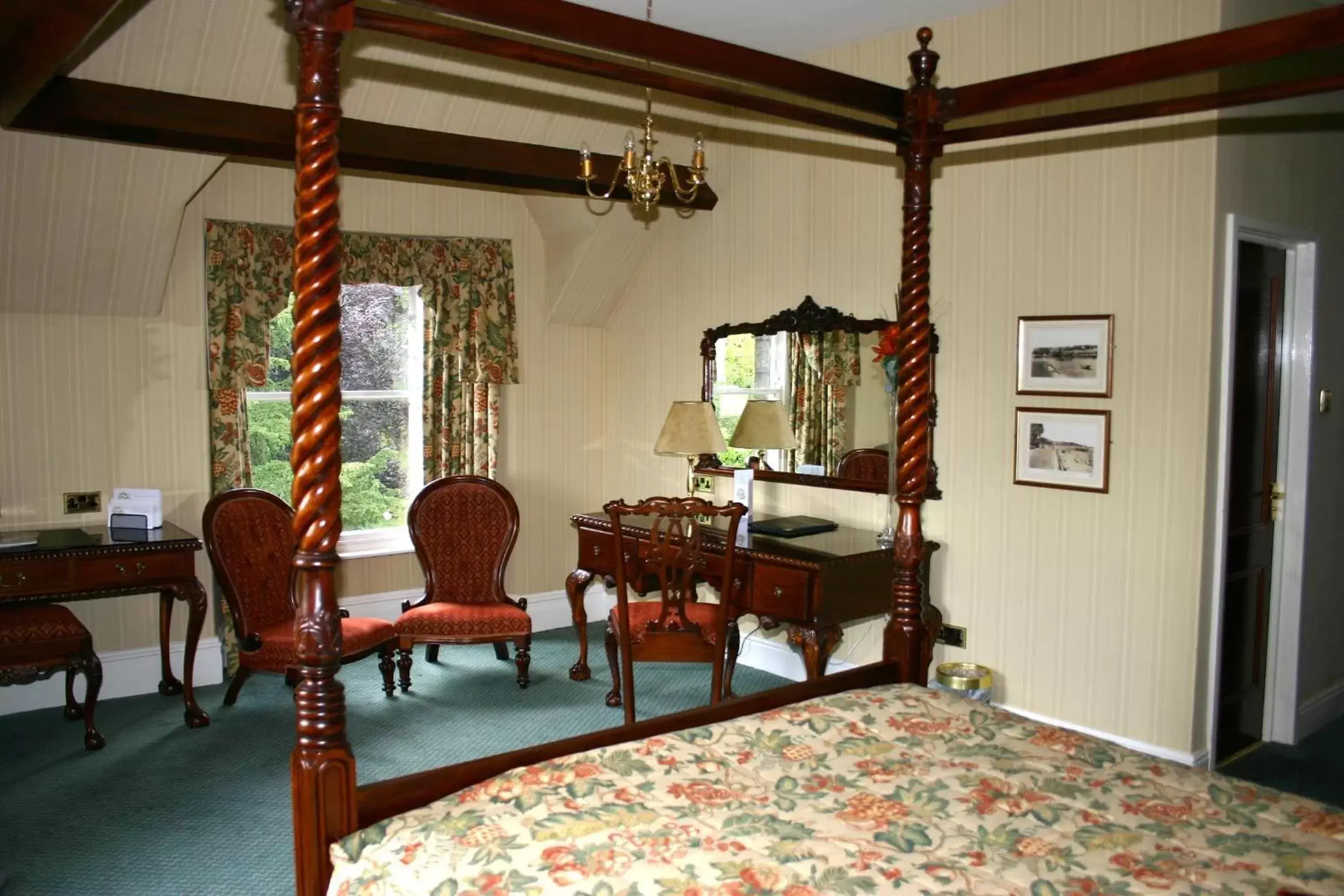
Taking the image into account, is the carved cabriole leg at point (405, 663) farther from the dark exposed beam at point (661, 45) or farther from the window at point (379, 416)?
the dark exposed beam at point (661, 45)

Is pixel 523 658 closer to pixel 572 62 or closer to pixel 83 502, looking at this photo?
pixel 83 502

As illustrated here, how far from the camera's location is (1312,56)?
4074mm

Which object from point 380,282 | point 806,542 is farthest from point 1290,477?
point 380,282

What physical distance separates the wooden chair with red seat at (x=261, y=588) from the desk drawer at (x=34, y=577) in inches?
21.8

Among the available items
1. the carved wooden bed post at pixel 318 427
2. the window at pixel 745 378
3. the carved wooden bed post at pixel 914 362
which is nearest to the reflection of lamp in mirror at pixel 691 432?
the window at pixel 745 378

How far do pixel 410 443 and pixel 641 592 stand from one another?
1.71 meters

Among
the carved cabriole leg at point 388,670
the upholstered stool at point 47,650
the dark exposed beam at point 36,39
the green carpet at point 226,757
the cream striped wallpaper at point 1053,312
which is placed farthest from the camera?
the carved cabriole leg at point 388,670

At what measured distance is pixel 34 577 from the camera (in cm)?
394

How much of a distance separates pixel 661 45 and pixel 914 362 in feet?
3.52

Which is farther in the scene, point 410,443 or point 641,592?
point 410,443

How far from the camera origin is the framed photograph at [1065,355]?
373 centimetres

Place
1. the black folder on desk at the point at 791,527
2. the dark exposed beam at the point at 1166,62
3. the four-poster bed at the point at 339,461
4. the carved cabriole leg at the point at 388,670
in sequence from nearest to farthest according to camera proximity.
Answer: the four-poster bed at the point at 339,461
the dark exposed beam at the point at 1166,62
the black folder on desk at the point at 791,527
the carved cabriole leg at the point at 388,670

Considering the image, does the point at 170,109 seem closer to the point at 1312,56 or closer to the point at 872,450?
the point at 872,450

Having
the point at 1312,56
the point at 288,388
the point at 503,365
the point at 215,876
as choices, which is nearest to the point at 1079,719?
the point at 1312,56
